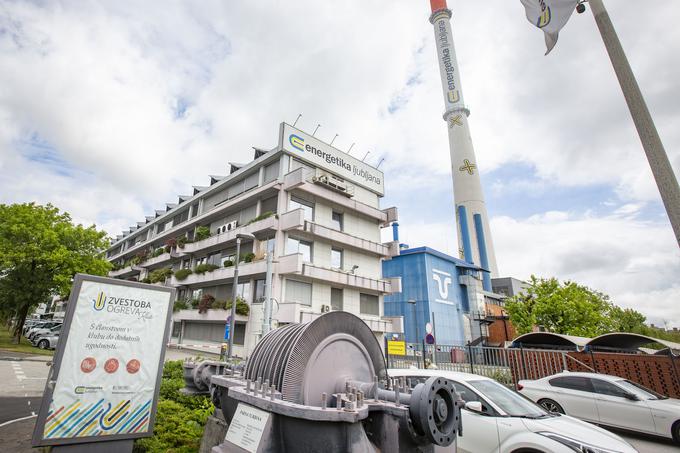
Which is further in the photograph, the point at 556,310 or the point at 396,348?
the point at 556,310

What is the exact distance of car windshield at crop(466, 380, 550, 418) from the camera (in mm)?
5184

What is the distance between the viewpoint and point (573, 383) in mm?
9422

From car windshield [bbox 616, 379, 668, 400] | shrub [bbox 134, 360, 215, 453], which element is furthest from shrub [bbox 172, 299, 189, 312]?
car windshield [bbox 616, 379, 668, 400]

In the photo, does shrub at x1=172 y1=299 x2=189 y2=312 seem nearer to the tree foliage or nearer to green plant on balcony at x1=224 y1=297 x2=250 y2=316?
green plant on balcony at x1=224 y1=297 x2=250 y2=316

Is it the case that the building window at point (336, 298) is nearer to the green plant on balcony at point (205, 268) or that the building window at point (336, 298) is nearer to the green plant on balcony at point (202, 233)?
the green plant on balcony at point (205, 268)

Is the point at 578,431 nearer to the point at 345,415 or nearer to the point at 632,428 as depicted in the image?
the point at 345,415

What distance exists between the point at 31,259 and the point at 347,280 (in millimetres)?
23700

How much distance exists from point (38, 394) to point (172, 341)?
20274 mm

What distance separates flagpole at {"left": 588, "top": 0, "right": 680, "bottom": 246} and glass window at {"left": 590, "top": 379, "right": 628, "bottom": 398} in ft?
18.5

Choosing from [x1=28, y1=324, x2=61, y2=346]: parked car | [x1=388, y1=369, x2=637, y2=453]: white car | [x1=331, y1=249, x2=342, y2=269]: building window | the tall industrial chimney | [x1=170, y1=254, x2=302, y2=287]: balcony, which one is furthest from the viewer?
the tall industrial chimney

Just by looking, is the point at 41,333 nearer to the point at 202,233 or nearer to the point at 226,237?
the point at 202,233

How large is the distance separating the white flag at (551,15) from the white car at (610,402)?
8.65 metres

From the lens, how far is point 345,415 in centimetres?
270

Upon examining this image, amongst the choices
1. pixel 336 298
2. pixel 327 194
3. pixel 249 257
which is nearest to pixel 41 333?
pixel 249 257
